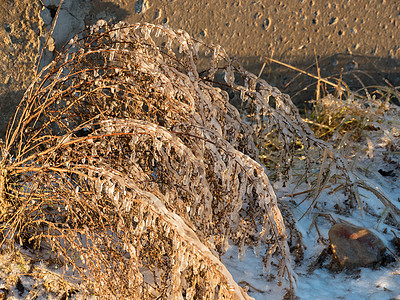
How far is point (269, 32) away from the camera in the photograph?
3.06 metres

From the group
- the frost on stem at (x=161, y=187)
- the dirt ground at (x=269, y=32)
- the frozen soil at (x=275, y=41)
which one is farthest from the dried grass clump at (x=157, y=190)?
the dirt ground at (x=269, y=32)

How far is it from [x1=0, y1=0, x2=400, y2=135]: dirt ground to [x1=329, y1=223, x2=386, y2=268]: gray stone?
1258mm

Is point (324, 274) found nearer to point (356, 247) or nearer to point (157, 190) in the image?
point (356, 247)

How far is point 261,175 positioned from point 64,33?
5.83 ft

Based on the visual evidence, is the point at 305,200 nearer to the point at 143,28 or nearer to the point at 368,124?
the point at 368,124

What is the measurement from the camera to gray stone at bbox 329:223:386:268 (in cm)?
194

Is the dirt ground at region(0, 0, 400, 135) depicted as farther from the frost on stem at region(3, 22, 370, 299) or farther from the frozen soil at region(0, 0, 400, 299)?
the frost on stem at region(3, 22, 370, 299)

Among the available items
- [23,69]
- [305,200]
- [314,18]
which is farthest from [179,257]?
[314,18]

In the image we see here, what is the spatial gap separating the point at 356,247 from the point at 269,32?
165cm

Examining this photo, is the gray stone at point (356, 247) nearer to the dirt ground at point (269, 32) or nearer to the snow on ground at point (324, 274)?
the snow on ground at point (324, 274)

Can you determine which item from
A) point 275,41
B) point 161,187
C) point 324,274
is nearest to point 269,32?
point 275,41

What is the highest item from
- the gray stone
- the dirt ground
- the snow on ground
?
the dirt ground

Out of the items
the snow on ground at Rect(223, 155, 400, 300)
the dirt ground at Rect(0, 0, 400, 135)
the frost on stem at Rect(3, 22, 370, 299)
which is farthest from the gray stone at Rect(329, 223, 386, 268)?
the dirt ground at Rect(0, 0, 400, 135)

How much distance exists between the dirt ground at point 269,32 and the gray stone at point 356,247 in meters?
1.26
